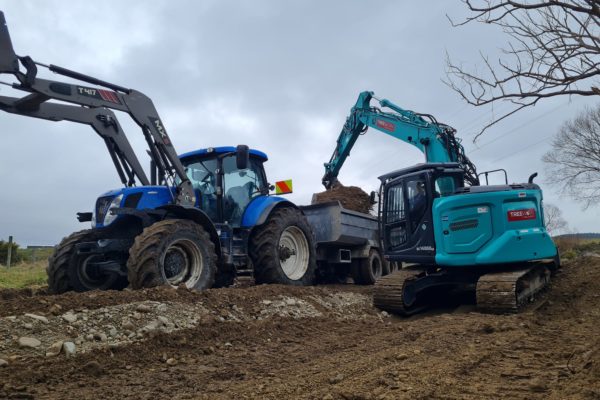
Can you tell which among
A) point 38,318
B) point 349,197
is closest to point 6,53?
point 38,318

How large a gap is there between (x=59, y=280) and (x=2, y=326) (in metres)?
2.86

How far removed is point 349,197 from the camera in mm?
12281

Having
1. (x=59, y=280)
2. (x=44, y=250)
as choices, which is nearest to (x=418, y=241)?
(x=59, y=280)

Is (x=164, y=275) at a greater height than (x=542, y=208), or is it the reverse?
(x=542, y=208)

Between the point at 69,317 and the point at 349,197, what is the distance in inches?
325

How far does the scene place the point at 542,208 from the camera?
8.22 metres

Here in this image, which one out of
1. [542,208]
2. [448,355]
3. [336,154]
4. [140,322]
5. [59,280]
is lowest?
[448,355]

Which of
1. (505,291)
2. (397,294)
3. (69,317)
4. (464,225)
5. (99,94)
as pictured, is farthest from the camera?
(397,294)

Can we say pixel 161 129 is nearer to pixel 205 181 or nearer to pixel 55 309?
pixel 205 181

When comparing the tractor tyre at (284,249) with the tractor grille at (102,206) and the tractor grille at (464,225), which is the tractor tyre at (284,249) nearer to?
the tractor grille at (102,206)

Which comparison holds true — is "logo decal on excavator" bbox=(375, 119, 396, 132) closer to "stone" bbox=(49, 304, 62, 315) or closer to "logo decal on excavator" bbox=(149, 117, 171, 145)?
"logo decal on excavator" bbox=(149, 117, 171, 145)

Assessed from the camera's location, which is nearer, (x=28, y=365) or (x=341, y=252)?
(x=28, y=365)

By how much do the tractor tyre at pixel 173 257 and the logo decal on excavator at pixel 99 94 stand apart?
2.21m

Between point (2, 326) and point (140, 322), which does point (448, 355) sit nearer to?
point (140, 322)
